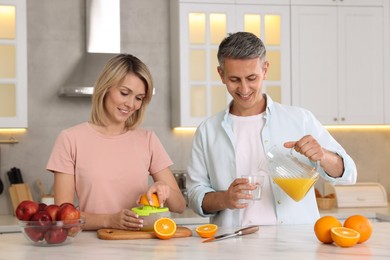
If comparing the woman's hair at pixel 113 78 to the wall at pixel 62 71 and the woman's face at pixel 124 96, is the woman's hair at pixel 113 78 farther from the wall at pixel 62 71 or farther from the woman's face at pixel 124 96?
the wall at pixel 62 71

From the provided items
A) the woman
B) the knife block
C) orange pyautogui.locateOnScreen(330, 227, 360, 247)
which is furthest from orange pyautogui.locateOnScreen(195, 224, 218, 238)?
the knife block

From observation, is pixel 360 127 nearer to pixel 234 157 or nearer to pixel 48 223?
pixel 234 157

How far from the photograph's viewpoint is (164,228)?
94.9 inches

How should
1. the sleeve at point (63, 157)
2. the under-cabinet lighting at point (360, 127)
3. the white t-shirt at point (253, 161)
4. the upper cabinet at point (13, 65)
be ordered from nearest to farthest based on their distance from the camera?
the sleeve at point (63, 157) < the white t-shirt at point (253, 161) < the upper cabinet at point (13, 65) < the under-cabinet lighting at point (360, 127)

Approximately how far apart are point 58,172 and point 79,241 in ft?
1.27

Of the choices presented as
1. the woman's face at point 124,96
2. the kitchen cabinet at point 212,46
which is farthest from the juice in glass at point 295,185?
the kitchen cabinet at point 212,46

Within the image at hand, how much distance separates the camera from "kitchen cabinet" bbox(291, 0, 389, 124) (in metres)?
4.94

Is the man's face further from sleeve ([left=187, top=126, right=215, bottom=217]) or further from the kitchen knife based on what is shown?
the kitchen knife

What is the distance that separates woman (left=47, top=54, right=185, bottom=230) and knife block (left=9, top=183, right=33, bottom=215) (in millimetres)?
2099

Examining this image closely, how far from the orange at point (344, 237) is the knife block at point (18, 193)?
2.97 m

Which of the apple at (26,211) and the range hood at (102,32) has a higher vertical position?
the range hood at (102,32)

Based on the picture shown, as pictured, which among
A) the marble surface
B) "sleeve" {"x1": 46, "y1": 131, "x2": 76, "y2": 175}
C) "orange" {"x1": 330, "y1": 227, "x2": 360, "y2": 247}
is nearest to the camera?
the marble surface

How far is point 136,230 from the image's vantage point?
251 cm

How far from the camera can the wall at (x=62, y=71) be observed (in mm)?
4930
